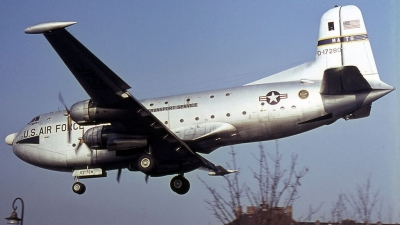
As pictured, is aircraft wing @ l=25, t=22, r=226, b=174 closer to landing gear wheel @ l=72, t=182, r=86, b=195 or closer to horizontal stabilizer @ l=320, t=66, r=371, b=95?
landing gear wheel @ l=72, t=182, r=86, b=195

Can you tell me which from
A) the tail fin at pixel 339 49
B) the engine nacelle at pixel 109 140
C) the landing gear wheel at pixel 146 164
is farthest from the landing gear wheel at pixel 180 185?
the tail fin at pixel 339 49

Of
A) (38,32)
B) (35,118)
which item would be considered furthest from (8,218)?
(35,118)

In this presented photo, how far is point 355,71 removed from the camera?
2275cm

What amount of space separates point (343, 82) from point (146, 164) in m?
8.73

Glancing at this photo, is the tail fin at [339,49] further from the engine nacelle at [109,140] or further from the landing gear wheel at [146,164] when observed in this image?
the engine nacelle at [109,140]

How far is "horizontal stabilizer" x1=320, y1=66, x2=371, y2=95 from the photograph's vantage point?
23.0 meters

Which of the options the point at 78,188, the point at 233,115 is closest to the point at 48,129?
the point at 78,188

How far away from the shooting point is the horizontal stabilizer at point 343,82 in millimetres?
23000

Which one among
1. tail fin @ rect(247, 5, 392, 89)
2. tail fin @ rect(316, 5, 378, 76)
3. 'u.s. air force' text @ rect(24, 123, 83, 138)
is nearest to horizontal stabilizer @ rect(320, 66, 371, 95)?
tail fin @ rect(247, 5, 392, 89)

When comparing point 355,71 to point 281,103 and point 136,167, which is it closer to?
point 281,103

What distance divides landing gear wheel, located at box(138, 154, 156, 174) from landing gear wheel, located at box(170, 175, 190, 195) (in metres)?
3.29

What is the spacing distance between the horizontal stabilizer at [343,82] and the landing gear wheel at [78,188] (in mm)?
11733

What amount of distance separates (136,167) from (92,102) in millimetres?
4266

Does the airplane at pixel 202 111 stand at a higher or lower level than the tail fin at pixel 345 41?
lower
